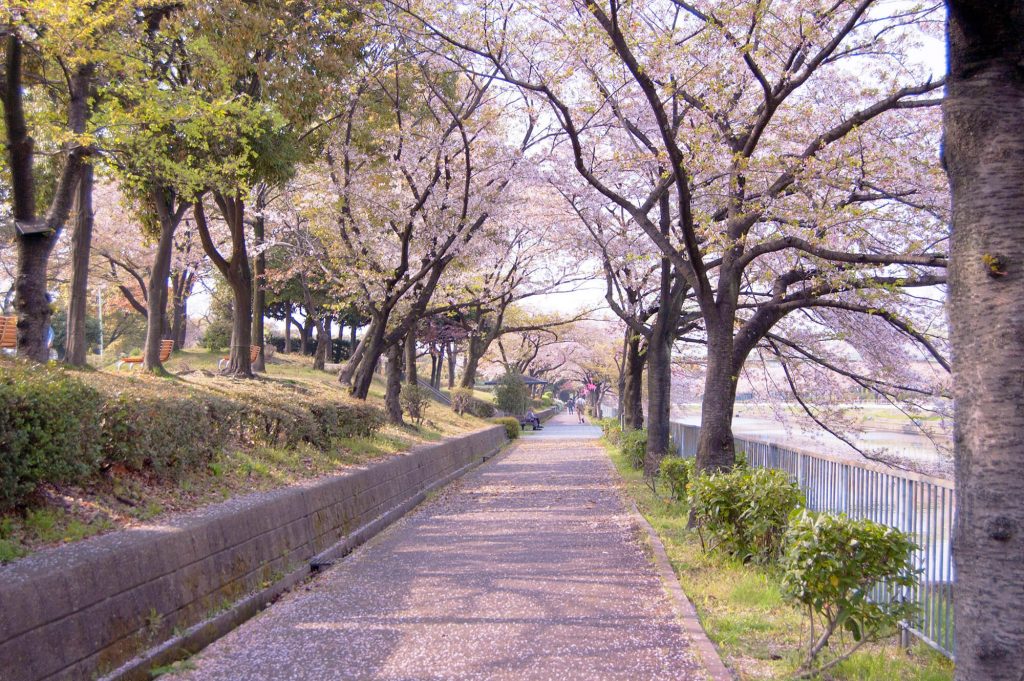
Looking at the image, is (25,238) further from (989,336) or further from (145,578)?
(989,336)

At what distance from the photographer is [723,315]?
10.2 meters

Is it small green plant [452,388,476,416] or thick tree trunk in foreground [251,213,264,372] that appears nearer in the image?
thick tree trunk in foreground [251,213,264,372]

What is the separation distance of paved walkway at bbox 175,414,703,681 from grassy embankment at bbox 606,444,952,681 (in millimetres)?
319

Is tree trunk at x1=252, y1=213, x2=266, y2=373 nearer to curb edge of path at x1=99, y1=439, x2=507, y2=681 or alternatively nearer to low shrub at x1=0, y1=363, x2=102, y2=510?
curb edge of path at x1=99, y1=439, x2=507, y2=681

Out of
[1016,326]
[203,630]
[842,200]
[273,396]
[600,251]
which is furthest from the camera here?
[600,251]

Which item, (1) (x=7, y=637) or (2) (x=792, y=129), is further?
(2) (x=792, y=129)

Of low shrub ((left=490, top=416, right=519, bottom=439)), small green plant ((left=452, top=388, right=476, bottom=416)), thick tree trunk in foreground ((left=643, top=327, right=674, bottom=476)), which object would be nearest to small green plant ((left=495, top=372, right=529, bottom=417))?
low shrub ((left=490, top=416, right=519, bottom=439))

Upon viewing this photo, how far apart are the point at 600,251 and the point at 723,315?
9726 millimetres

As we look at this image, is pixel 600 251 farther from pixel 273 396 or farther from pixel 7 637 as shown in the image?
pixel 7 637

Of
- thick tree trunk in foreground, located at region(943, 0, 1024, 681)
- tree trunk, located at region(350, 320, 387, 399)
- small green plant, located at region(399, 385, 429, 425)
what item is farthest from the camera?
small green plant, located at region(399, 385, 429, 425)

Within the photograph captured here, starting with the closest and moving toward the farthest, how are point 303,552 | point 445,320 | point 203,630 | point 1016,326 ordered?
point 1016,326
point 203,630
point 303,552
point 445,320

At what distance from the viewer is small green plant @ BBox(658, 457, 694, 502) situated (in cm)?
1199

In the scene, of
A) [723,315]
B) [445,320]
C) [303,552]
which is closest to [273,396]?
[303,552]

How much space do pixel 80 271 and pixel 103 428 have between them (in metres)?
6.57
